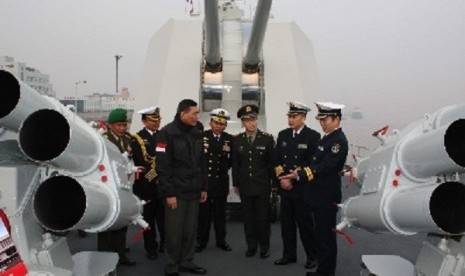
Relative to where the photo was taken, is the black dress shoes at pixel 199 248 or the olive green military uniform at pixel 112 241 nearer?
the olive green military uniform at pixel 112 241

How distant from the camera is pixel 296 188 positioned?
436cm

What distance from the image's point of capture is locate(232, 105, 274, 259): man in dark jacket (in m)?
4.68

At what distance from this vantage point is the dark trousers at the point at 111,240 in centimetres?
418

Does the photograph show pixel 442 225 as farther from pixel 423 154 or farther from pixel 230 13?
pixel 230 13

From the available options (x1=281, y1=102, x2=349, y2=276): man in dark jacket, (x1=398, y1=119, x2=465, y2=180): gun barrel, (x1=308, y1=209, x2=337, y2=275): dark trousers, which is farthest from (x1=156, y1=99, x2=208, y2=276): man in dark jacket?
(x1=398, y1=119, x2=465, y2=180): gun barrel

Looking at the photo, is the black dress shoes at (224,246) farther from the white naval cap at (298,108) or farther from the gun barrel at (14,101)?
the gun barrel at (14,101)

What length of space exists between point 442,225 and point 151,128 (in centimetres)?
309

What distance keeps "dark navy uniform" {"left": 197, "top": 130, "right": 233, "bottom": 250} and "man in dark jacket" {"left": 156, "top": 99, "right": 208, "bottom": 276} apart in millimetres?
818

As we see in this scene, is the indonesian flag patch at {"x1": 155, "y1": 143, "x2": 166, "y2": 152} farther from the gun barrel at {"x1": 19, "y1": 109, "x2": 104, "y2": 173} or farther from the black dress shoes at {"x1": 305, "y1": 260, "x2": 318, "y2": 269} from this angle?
the black dress shoes at {"x1": 305, "y1": 260, "x2": 318, "y2": 269}

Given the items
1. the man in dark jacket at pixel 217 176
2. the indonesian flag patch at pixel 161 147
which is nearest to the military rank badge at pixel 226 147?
the man in dark jacket at pixel 217 176

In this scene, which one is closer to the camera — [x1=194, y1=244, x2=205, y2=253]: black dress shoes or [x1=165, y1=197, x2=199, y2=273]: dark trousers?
[x1=165, y1=197, x2=199, y2=273]: dark trousers

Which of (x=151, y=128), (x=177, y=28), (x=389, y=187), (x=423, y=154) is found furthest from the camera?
(x=177, y=28)

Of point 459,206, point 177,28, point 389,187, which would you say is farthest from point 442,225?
point 177,28

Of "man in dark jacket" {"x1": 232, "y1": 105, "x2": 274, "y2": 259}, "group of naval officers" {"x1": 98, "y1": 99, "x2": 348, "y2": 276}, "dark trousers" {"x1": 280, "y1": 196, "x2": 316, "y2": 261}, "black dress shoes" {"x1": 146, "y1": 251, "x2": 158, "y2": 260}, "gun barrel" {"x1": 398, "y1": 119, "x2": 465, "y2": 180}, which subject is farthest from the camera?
"man in dark jacket" {"x1": 232, "y1": 105, "x2": 274, "y2": 259}
